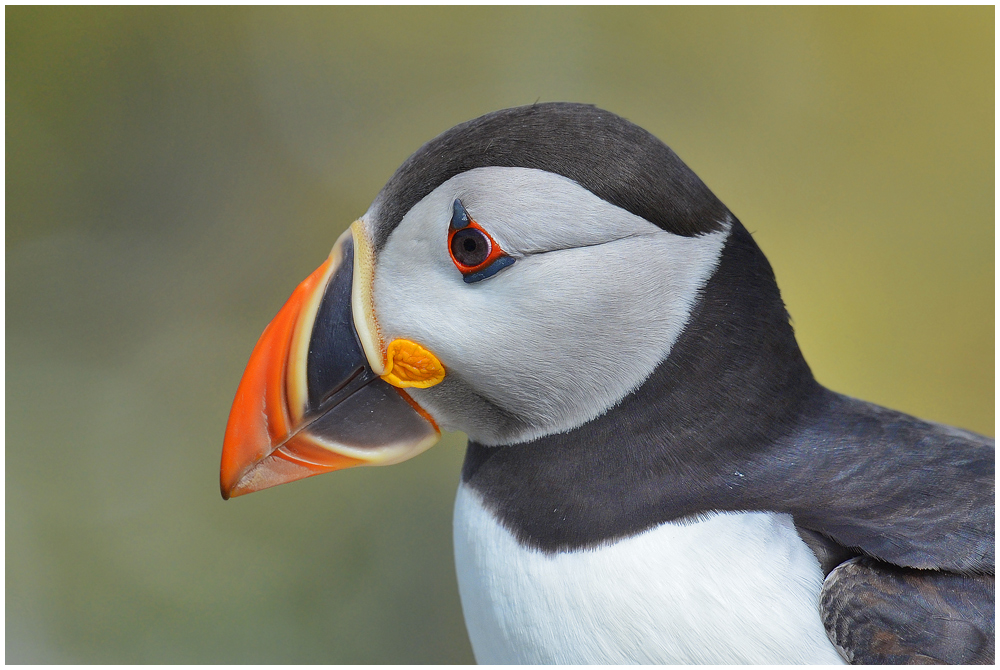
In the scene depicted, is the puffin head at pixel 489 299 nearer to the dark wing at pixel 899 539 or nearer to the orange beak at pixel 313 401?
the orange beak at pixel 313 401

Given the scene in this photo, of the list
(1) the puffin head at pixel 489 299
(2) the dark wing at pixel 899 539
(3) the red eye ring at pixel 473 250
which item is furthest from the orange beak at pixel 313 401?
(2) the dark wing at pixel 899 539

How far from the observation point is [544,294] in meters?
1.15

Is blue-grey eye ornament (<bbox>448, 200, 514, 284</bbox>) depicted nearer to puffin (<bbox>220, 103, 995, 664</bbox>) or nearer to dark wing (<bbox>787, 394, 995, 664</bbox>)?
puffin (<bbox>220, 103, 995, 664</bbox>)

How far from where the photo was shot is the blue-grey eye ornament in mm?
1154

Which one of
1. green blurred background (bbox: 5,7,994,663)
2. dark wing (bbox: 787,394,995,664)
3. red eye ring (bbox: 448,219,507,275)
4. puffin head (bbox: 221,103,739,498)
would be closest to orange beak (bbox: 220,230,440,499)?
puffin head (bbox: 221,103,739,498)

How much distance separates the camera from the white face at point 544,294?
3.75 ft

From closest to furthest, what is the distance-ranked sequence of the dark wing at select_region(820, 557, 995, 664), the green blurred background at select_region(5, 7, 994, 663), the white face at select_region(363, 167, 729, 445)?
the dark wing at select_region(820, 557, 995, 664)
the white face at select_region(363, 167, 729, 445)
the green blurred background at select_region(5, 7, 994, 663)

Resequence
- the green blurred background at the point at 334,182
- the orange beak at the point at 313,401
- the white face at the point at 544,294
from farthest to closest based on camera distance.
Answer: the green blurred background at the point at 334,182 → the orange beak at the point at 313,401 → the white face at the point at 544,294

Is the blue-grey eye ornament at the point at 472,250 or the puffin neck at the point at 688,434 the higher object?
the blue-grey eye ornament at the point at 472,250

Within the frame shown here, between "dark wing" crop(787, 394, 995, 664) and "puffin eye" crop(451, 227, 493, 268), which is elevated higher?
"puffin eye" crop(451, 227, 493, 268)

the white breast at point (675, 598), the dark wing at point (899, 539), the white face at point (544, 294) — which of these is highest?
the white face at point (544, 294)

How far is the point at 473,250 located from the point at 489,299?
75mm

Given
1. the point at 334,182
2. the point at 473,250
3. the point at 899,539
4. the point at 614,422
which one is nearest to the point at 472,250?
the point at 473,250

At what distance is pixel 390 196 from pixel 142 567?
2.68 m
